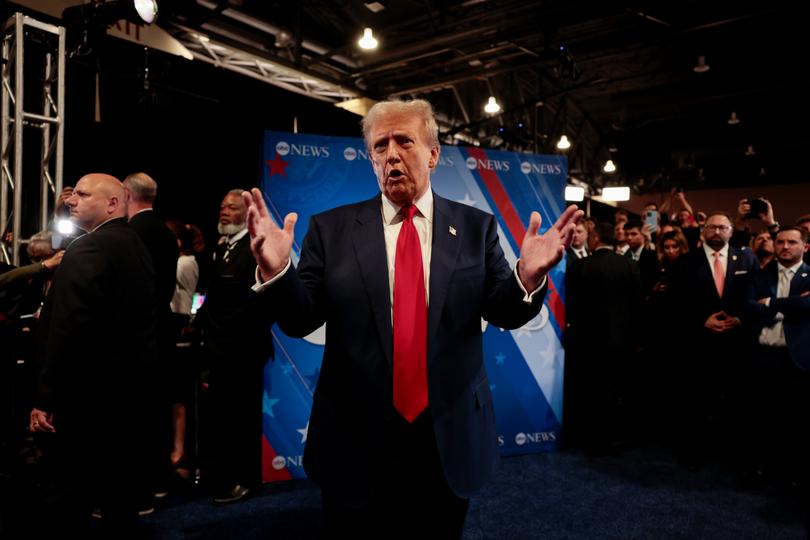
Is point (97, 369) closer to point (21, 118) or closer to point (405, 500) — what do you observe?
point (405, 500)

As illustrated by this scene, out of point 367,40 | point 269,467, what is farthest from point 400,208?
point 367,40

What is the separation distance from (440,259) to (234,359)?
86.1 inches

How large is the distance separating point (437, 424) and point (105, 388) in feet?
5.84

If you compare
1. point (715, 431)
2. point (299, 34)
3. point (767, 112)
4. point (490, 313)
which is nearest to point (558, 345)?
point (715, 431)

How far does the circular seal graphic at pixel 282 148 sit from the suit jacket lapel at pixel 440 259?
2.10 metres

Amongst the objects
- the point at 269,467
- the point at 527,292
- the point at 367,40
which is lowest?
the point at 269,467

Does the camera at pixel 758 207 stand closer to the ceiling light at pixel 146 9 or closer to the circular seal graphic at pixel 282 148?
the circular seal graphic at pixel 282 148

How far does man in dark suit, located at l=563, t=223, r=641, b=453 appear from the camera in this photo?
165 inches

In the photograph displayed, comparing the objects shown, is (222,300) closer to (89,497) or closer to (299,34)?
(89,497)

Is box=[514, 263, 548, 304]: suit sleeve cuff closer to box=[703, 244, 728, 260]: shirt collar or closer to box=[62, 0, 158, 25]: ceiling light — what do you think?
box=[703, 244, 728, 260]: shirt collar

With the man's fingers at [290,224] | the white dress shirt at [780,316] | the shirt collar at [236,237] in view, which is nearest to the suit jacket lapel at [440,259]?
the man's fingers at [290,224]

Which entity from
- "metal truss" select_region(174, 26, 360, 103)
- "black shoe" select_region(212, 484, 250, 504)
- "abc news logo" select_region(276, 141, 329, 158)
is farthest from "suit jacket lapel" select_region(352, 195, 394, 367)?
"metal truss" select_region(174, 26, 360, 103)

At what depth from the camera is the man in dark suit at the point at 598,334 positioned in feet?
13.8

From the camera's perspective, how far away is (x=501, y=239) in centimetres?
381
